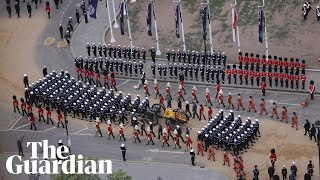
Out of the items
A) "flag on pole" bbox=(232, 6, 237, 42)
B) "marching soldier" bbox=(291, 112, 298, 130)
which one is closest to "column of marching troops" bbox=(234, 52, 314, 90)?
"flag on pole" bbox=(232, 6, 237, 42)

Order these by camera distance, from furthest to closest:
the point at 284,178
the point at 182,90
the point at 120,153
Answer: the point at 182,90 → the point at 120,153 → the point at 284,178

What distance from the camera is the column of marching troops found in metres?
81.6

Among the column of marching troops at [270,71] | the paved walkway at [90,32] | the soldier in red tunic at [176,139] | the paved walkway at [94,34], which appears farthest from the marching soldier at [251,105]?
the paved walkway at [90,32]

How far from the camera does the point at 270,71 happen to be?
269 ft

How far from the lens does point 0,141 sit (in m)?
78.8

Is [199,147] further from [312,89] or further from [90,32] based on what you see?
[90,32]

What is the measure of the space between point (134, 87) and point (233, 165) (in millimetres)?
14354

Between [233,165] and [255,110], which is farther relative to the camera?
[255,110]

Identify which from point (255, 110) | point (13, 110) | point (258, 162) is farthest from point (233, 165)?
point (13, 110)

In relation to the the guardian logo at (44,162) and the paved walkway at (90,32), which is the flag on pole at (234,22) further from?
the the guardian logo at (44,162)

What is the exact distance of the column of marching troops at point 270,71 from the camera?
8156cm

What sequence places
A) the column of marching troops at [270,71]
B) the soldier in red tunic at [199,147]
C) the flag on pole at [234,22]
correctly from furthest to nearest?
1. the flag on pole at [234,22]
2. the column of marching troops at [270,71]
3. the soldier in red tunic at [199,147]

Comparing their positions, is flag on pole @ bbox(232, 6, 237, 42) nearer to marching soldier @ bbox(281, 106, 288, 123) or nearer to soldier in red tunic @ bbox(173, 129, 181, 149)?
marching soldier @ bbox(281, 106, 288, 123)

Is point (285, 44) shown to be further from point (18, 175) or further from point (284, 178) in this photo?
point (18, 175)
